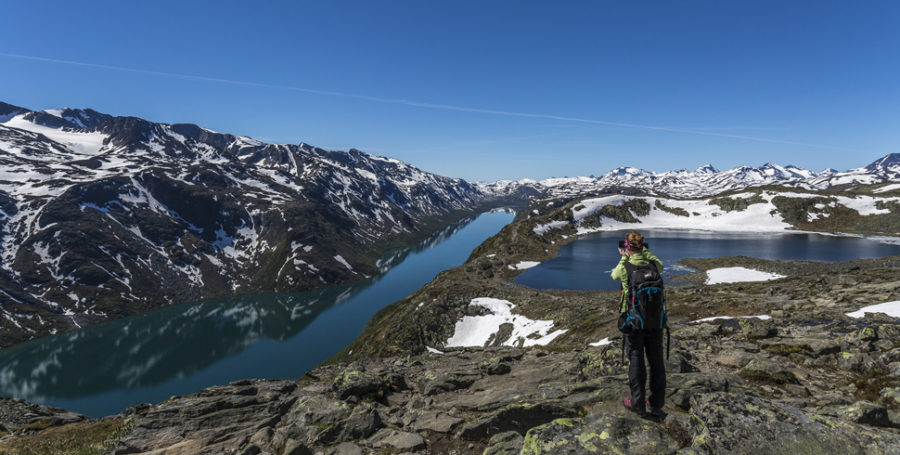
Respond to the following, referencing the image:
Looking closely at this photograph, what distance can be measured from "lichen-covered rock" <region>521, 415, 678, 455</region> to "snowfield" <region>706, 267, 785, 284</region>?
8272cm

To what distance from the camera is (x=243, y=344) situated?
14588 centimetres

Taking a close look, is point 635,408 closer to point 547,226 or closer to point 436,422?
point 436,422

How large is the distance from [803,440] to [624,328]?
3637mm

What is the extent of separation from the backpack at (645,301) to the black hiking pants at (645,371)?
257 millimetres

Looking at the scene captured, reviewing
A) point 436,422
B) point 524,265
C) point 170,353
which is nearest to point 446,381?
point 436,422

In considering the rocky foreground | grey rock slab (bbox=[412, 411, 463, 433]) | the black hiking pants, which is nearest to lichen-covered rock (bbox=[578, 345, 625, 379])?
the rocky foreground

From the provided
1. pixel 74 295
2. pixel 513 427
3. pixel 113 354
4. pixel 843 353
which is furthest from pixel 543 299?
pixel 74 295

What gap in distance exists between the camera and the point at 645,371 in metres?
9.22

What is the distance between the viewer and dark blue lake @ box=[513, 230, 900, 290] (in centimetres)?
9412

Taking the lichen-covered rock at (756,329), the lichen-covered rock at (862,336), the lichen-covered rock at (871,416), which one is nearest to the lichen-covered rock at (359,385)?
the lichen-covered rock at (871,416)

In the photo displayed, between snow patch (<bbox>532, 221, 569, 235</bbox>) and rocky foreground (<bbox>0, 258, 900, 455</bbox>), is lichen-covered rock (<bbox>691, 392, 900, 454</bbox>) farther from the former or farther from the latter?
snow patch (<bbox>532, 221, 569, 235</bbox>)

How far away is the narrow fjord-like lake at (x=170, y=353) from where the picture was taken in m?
110

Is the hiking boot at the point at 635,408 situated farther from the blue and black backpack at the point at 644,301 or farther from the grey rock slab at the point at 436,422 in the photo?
the grey rock slab at the point at 436,422

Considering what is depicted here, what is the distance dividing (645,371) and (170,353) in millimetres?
181357
